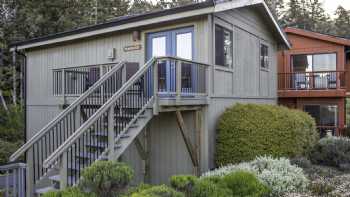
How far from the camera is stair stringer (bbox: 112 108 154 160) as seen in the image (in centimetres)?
623

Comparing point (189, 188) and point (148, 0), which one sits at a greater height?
point (148, 0)

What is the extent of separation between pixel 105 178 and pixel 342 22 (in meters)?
46.9

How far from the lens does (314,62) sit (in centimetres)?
1814

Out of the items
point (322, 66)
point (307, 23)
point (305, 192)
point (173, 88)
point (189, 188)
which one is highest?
point (307, 23)

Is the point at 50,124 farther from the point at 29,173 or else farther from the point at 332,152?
the point at 332,152

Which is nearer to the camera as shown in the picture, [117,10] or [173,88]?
[173,88]

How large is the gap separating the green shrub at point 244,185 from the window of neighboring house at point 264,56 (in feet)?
26.1

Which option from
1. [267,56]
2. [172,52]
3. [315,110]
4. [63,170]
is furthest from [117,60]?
[315,110]

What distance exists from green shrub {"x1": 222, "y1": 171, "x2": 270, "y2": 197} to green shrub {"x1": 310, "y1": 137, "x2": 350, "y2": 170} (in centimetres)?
466

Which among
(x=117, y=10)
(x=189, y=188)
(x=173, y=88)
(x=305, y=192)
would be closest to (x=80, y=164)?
(x=189, y=188)

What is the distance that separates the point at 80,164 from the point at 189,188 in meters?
2.21

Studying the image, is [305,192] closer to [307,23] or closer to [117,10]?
[117,10]

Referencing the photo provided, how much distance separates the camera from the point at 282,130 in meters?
8.95

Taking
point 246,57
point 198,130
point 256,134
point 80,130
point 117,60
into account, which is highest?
point 246,57
